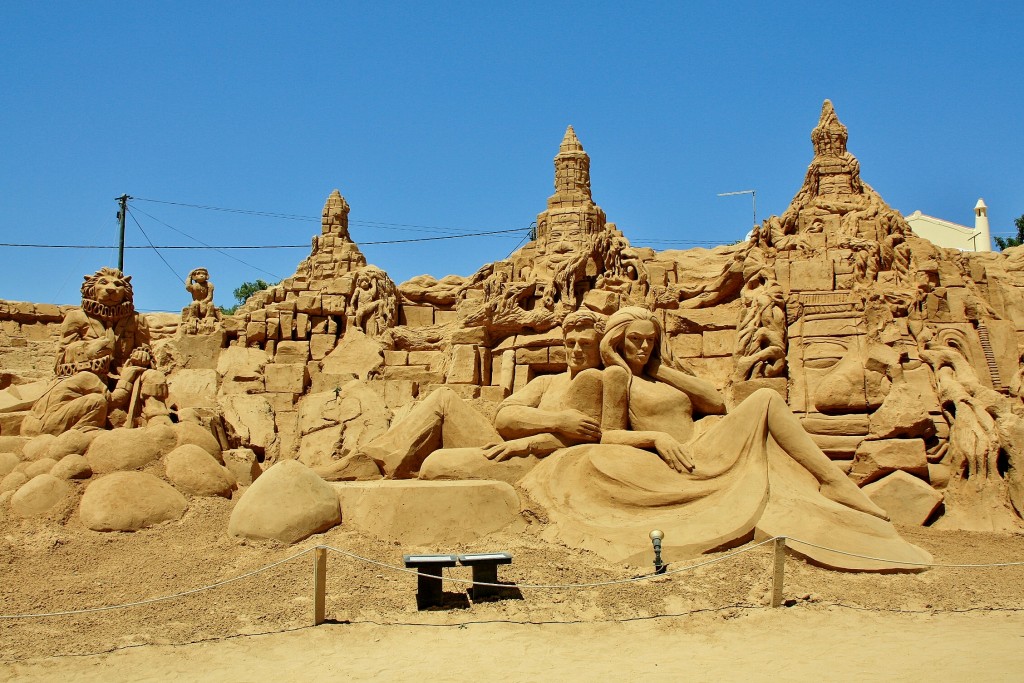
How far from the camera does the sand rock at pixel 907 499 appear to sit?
25.6ft

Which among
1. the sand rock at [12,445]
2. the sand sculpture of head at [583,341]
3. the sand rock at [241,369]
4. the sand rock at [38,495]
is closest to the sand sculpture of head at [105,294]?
the sand rock at [12,445]

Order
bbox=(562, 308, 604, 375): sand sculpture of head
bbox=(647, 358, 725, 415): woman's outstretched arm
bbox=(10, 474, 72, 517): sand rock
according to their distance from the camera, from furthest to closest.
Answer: bbox=(647, 358, 725, 415): woman's outstretched arm, bbox=(562, 308, 604, 375): sand sculpture of head, bbox=(10, 474, 72, 517): sand rock

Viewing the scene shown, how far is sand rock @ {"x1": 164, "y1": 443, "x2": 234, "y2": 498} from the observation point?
6.45 m

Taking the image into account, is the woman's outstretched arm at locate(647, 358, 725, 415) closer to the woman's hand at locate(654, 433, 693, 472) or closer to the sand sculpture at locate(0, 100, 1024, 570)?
the sand sculpture at locate(0, 100, 1024, 570)

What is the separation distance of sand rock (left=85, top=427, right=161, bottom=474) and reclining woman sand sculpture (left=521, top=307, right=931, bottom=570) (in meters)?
2.81

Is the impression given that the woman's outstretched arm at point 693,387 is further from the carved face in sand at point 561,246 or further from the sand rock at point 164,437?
the carved face in sand at point 561,246

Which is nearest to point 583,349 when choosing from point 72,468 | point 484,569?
point 484,569

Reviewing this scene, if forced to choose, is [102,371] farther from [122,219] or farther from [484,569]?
[122,219]

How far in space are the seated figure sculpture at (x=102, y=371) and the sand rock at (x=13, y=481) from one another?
1306 millimetres

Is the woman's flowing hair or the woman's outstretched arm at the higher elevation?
the woman's flowing hair

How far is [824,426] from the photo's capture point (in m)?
9.24

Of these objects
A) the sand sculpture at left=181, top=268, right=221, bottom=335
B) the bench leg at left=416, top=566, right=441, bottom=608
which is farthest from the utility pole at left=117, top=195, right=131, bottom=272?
the bench leg at left=416, top=566, right=441, bottom=608

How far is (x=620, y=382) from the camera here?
6566 mm

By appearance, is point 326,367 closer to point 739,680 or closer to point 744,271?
point 744,271
